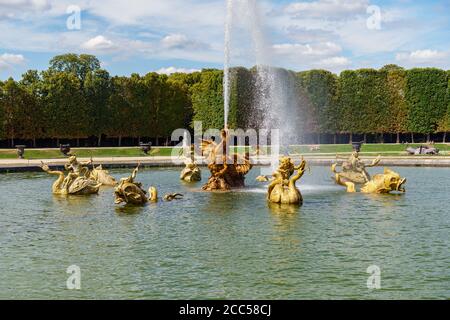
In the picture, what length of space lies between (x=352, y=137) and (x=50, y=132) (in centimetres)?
3746

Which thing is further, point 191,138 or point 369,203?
point 191,138

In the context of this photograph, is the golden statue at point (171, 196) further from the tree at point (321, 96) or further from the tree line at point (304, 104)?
the tree at point (321, 96)

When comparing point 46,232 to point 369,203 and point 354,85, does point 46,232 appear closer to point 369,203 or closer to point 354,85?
point 369,203

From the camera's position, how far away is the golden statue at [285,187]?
25.0 m

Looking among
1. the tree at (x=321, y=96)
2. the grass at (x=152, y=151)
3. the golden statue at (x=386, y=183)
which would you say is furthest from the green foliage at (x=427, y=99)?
the golden statue at (x=386, y=183)

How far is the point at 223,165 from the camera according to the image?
30984 mm

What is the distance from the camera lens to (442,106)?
7638cm

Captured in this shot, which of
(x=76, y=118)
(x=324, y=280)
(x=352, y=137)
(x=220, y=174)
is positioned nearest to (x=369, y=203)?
(x=220, y=174)

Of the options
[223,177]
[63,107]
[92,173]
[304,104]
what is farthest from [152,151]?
[223,177]

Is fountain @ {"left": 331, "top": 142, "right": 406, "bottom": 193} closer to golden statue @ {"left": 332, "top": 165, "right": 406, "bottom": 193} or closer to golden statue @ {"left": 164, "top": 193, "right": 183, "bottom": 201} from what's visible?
golden statue @ {"left": 332, "top": 165, "right": 406, "bottom": 193}

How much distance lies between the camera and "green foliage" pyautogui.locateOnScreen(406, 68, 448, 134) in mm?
Answer: 76375

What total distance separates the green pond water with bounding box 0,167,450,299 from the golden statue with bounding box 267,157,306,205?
0.53 meters

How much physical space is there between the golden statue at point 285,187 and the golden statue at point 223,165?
5683 mm
